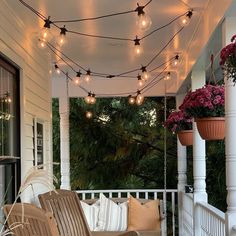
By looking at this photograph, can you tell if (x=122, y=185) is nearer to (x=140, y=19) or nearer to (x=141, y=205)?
(x=141, y=205)

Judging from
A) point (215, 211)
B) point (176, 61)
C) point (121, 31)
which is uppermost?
point (121, 31)

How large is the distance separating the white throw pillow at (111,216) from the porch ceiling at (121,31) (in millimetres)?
2093

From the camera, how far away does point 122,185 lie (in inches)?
479

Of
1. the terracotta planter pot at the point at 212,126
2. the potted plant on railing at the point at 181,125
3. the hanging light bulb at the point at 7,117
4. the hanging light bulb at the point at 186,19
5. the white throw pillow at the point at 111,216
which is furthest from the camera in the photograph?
the white throw pillow at the point at 111,216

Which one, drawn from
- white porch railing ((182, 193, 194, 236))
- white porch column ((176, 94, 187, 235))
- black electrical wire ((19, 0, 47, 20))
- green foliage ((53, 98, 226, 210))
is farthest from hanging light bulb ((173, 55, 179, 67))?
green foliage ((53, 98, 226, 210))

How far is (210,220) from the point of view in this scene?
4660 mm

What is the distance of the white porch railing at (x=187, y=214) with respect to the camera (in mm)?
6398

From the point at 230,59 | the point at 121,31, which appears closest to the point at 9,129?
the point at 121,31

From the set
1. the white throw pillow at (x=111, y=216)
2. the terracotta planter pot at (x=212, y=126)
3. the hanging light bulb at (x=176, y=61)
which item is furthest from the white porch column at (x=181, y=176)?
the terracotta planter pot at (x=212, y=126)

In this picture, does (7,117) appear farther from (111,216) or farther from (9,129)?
(111,216)

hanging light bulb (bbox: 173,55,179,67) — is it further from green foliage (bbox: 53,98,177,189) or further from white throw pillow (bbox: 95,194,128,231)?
green foliage (bbox: 53,98,177,189)

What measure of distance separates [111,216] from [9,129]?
2746 mm

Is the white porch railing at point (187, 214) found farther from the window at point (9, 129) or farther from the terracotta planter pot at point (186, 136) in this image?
the window at point (9, 129)

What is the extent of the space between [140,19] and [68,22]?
4.88 ft
